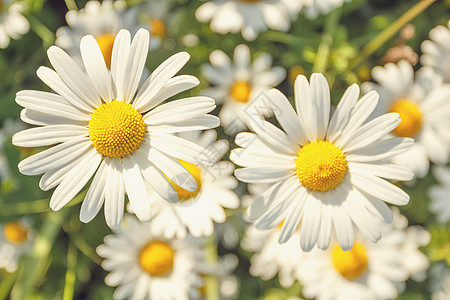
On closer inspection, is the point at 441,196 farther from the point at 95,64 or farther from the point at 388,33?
the point at 95,64

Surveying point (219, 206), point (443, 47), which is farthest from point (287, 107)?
point (443, 47)

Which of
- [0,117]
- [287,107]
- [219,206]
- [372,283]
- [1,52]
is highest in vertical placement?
[287,107]

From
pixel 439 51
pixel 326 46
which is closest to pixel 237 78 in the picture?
pixel 326 46

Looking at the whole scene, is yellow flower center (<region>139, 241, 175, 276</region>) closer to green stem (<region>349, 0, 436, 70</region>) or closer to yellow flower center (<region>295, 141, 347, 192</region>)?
yellow flower center (<region>295, 141, 347, 192</region>)

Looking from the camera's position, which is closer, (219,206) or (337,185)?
(337,185)

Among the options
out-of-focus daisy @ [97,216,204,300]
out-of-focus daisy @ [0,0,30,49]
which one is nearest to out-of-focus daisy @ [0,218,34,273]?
out-of-focus daisy @ [97,216,204,300]

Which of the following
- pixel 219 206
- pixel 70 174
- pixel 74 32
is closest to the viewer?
pixel 70 174

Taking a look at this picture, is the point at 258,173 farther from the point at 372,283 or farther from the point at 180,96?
the point at 372,283
